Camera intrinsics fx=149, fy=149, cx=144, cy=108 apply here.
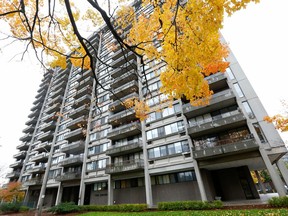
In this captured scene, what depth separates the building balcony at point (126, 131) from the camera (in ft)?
75.5

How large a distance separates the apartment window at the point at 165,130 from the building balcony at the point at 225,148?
3.88 meters

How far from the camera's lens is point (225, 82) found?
1964 centimetres

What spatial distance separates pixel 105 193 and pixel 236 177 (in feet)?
63.1

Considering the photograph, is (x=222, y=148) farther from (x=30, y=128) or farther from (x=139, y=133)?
(x=30, y=128)

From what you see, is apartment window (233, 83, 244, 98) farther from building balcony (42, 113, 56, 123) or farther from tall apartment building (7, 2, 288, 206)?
building balcony (42, 113, 56, 123)

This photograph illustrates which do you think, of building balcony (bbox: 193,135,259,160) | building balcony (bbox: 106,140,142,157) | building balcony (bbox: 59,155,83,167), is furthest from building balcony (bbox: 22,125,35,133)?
building balcony (bbox: 193,135,259,160)

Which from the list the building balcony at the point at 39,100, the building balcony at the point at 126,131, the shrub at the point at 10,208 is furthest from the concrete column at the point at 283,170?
the building balcony at the point at 39,100

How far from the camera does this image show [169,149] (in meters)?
20.0

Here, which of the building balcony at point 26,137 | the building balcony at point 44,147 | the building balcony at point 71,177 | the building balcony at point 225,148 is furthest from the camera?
the building balcony at point 26,137

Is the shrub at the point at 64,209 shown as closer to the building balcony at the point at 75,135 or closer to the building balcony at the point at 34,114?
the building balcony at the point at 75,135

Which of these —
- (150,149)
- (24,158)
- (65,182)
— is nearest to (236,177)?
(150,149)

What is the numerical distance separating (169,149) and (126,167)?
21.7ft

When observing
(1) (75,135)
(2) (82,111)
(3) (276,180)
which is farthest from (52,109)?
(3) (276,180)

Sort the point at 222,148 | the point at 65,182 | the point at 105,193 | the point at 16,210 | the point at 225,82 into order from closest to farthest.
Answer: the point at 222,148
the point at 225,82
the point at 105,193
the point at 16,210
the point at 65,182
